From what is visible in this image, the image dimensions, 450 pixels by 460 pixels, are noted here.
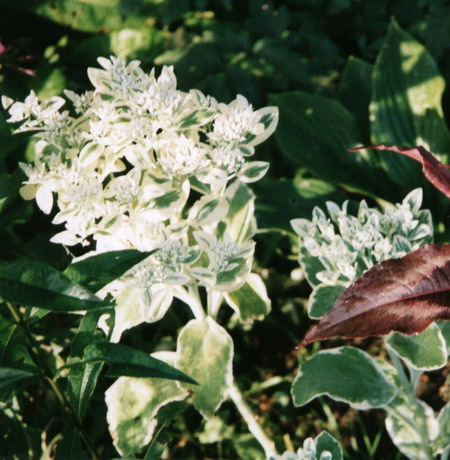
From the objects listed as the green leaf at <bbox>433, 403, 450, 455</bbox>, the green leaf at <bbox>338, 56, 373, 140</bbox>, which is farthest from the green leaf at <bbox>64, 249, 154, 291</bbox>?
the green leaf at <bbox>338, 56, 373, 140</bbox>

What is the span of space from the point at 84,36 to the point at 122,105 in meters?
0.91

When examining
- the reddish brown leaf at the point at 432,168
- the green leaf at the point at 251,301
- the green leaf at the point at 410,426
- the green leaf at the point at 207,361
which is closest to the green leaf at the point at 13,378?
the green leaf at the point at 207,361

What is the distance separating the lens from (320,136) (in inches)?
61.9

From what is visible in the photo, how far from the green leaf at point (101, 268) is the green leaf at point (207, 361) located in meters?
0.30

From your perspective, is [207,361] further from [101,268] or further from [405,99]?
[405,99]

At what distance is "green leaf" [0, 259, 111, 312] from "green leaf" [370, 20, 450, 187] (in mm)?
1045

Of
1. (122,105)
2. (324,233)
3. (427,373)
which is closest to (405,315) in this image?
(324,233)

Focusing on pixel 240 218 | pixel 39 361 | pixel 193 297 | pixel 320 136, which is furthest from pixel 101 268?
pixel 320 136

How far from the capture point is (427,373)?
1521 millimetres

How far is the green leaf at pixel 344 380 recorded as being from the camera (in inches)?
43.4

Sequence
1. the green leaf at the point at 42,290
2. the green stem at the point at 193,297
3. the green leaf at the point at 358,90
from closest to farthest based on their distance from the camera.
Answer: the green leaf at the point at 42,290 → the green stem at the point at 193,297 → the green leaf at the point at 358,90

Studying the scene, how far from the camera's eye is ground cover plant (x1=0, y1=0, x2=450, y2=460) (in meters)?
0.84

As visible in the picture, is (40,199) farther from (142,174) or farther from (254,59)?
(254,59)

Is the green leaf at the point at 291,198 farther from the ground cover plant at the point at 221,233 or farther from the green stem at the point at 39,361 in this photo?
the green stem at the point at 39,361
